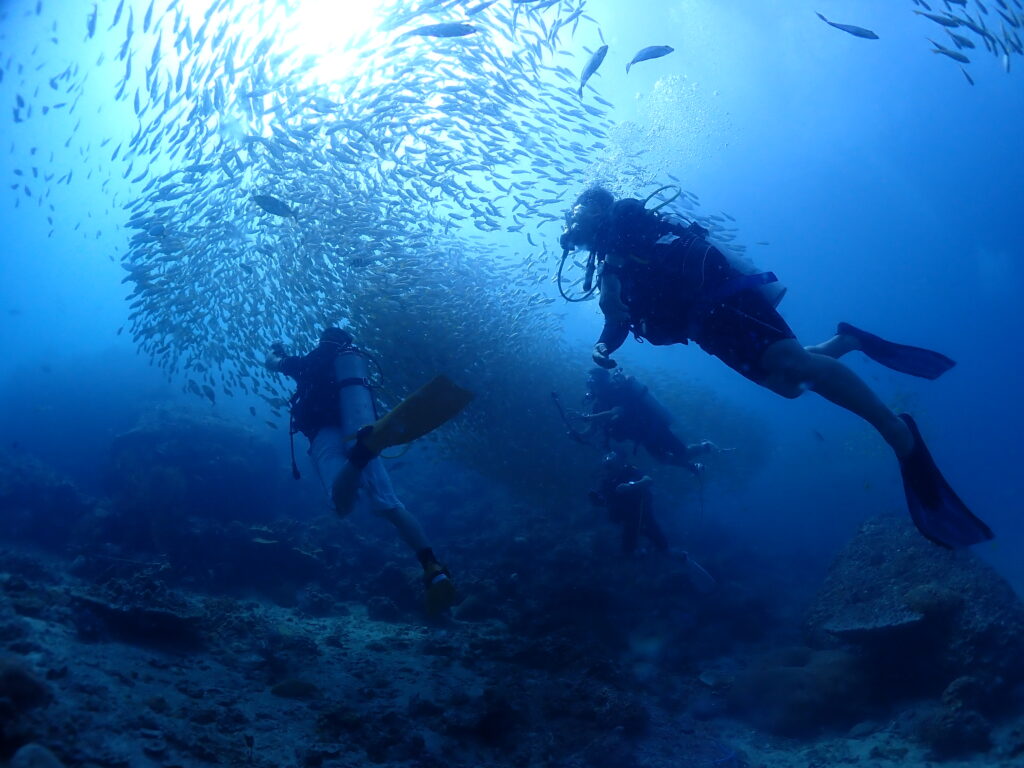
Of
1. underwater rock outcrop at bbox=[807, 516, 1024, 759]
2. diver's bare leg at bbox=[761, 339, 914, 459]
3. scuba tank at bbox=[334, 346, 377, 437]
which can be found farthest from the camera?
underwater rock outcrop at bbox=[807, 516, 1024, 759]

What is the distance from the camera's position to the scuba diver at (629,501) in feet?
27.1

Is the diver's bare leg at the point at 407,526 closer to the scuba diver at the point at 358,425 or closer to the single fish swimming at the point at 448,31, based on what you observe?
the scuba diver at the point at 358,425

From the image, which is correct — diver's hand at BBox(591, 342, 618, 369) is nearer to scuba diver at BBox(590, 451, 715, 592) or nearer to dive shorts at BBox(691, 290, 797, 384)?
dive shorts at BBox(691, 290, 797, 384)

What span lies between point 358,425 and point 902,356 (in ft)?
15.7

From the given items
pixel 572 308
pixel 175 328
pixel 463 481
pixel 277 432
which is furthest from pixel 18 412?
pixel 572 308

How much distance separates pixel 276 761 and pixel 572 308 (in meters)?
54.0

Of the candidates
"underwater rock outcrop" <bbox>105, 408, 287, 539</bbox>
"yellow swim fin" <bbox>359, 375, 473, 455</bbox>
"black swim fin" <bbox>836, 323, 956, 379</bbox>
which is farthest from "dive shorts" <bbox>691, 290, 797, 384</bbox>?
"underwater rock outcrop" <bbox>105, 408, 287, 539</bbox>

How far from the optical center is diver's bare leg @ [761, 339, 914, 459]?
12.9ft

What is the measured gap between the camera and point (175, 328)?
1333cm

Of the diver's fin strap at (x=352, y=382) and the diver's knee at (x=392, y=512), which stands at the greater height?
the diver's fin strap at (x=352, y=382)

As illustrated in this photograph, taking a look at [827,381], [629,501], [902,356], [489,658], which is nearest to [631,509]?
[629,501]

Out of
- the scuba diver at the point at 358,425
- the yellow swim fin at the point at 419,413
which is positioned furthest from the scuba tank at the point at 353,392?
the yellow swim fin at the point at 419,413

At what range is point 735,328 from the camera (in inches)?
160

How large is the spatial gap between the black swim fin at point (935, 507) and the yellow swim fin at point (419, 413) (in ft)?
11.1
